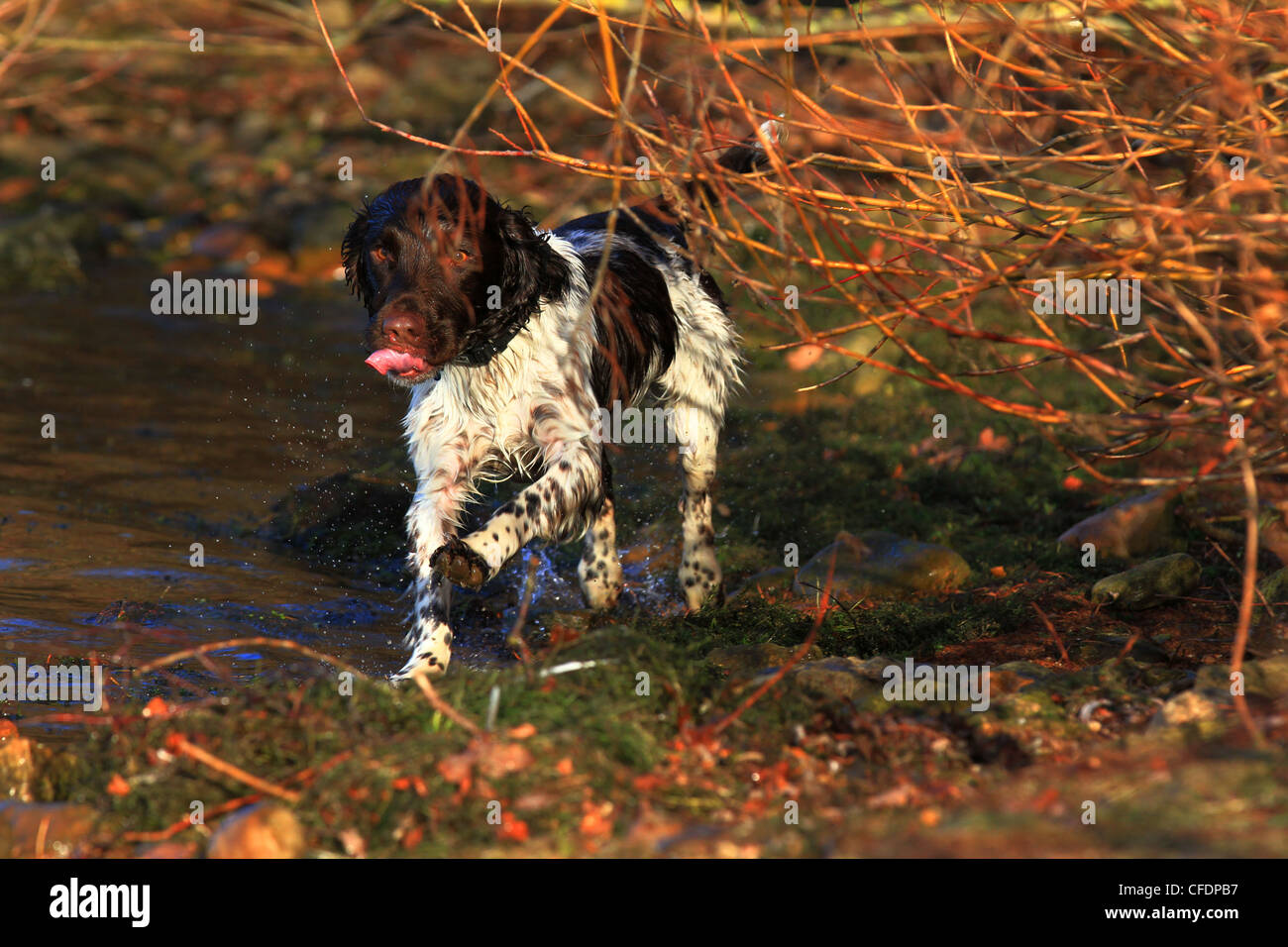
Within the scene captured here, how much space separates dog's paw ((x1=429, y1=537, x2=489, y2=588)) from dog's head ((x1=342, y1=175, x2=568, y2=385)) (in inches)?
23.2

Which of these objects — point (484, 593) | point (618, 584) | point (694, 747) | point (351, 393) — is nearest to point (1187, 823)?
point (694, 747)

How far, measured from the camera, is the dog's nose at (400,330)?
403cm

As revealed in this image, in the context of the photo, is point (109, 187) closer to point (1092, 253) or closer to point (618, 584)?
point (618, 584)

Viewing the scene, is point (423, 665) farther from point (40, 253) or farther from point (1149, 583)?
point (40, 253)

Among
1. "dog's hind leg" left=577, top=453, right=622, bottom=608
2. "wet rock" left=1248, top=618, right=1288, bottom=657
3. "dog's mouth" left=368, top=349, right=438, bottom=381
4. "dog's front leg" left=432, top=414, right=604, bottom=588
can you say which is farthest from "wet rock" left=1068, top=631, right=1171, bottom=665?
"dog's mouth" left=368, top=349, right=438, bottom=381

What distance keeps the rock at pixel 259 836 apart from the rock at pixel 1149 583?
9.37 ft

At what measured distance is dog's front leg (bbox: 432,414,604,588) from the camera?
3.80 meters

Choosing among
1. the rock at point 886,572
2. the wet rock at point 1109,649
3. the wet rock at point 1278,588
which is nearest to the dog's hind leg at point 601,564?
the rock at point 886,572

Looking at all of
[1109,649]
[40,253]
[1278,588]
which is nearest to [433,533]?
[1109,649]

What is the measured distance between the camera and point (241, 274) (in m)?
11.2

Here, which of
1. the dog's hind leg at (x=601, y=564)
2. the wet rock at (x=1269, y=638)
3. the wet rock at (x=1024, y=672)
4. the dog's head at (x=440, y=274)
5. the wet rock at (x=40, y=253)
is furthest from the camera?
the wet rock at (x=40, y=253)

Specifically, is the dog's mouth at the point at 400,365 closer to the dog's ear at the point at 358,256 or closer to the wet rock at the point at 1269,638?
the dog's ear at the point at 358,256

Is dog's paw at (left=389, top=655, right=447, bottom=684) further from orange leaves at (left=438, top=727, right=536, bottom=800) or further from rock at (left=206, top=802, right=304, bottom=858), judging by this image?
rock at (left=206, top=802, right=304, bottom=858)
